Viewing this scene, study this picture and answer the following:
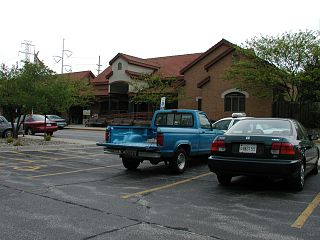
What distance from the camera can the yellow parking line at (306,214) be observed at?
5645mm

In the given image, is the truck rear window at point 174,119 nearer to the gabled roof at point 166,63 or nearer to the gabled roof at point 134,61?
the gabled roof at point 166,63

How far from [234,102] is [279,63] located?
6.47 m

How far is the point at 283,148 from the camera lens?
746 cm

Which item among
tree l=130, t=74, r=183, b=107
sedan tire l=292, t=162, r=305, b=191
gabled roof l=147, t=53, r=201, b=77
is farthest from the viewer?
gabled roof l=147, t=53, r=201, b=77

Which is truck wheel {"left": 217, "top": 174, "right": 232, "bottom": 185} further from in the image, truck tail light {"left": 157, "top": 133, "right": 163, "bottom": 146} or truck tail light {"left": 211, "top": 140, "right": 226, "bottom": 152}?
truck tail light {"left": 157, "top": 133, "right": 163, "bottom": 146}

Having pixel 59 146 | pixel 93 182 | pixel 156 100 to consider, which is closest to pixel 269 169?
pixel 93 182

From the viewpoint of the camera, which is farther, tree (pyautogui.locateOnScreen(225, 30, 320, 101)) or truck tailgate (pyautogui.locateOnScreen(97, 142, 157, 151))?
tree (pyautogui.locateOnScreen(225, 30, 320, 101))

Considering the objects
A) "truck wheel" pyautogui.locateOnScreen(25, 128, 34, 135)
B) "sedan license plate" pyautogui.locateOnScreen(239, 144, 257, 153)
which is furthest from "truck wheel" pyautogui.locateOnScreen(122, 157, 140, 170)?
"truck wheel" pyautogui.locateOnScreen(25, 128, 34, 135)

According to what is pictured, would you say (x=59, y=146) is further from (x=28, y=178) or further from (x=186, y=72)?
(x=186, y=72)

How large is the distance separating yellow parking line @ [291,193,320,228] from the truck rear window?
15.1 feet

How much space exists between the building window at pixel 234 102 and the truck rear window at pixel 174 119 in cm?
2205

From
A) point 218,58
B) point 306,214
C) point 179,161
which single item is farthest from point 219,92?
point 306,214

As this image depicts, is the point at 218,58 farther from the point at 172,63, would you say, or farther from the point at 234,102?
the point at 172,63

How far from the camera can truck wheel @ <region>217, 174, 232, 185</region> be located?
28.0 ft
